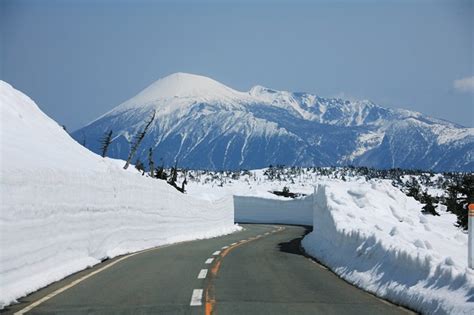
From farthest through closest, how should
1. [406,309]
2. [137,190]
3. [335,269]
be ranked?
[137,190] → [335,269] → [406,309]

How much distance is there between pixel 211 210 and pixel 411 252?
89.5ft

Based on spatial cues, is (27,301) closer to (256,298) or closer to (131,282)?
(131,282)

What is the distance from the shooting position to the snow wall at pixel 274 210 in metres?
57.2

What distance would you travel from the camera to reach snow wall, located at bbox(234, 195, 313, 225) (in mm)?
57156

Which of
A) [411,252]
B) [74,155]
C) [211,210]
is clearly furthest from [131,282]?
[211,210]

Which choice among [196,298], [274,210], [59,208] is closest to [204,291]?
[196,298]

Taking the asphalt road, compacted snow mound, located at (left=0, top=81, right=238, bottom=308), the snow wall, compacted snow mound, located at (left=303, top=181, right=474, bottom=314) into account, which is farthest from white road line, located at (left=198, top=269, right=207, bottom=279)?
the snow wall

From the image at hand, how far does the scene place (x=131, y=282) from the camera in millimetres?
12773

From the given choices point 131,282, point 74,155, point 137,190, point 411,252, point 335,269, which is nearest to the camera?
point 411,252

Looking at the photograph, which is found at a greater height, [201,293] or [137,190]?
[137,190]

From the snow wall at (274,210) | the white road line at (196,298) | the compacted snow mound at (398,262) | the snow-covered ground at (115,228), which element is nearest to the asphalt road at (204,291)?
the white road line at (196,298)

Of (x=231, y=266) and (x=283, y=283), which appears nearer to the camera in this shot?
(x=283, y=283)

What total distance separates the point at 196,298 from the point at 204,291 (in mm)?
827

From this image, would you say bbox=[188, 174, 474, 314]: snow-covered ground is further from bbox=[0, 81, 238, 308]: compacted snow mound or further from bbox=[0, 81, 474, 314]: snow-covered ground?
bbox=[0, 81, 238, 308]: compacted snow mound
